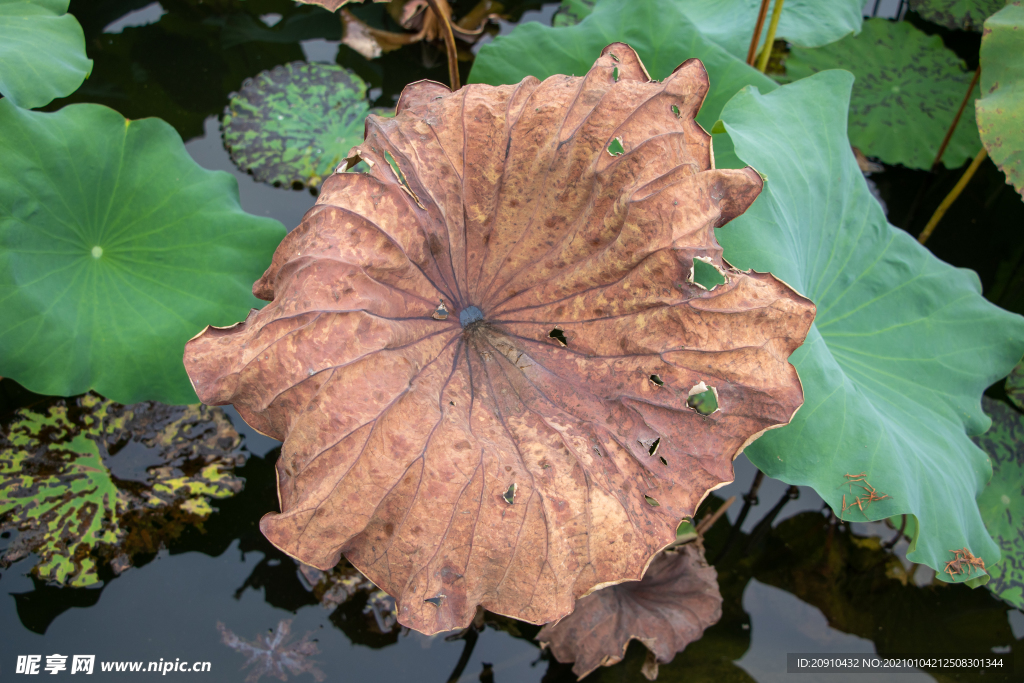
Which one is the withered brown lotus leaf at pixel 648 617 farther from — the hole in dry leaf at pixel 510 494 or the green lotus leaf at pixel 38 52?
the green lotus leaf at pixel 38 52

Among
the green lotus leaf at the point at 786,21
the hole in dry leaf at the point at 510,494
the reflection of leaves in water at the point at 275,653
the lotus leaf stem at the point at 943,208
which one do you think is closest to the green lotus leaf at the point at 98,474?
the reflection of leaves in water at the point at 275,653

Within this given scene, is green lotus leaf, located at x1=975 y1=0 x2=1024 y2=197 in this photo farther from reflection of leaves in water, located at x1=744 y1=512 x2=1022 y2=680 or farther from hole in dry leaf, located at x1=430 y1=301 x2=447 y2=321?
hole in dry leaf, located at x1=430 y1=301 x2=447 y2=321

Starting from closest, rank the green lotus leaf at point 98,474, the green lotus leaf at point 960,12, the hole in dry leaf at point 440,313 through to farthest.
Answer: the hole in dry leaf at point 440,313 < the green lotus leaf at point 98,474 < the green lotus leaf at point 960,12

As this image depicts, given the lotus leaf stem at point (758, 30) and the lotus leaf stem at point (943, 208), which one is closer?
the lotus leaf stem at point (758, 30)

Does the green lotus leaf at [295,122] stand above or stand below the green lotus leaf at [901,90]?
below

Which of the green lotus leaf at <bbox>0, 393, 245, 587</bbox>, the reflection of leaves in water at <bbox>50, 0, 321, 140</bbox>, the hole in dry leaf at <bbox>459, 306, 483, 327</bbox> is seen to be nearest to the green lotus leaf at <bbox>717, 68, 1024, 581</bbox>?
the hole in dry leaf at <bbox>459, 306, 483, 327</bbox>

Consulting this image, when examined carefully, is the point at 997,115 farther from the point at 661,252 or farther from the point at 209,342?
the point at 209,342
